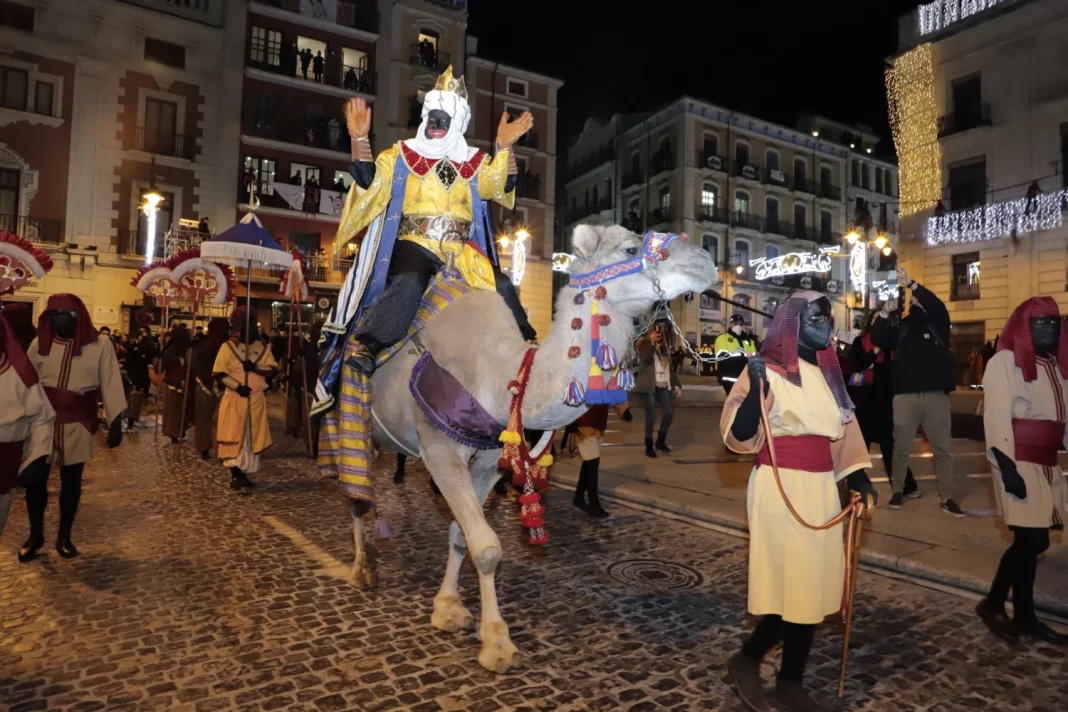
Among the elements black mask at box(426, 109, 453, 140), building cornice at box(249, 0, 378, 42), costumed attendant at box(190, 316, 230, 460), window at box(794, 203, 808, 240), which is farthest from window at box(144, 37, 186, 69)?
window at box(794, 203, 808, 240)

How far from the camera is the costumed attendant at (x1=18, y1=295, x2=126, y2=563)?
222 inches

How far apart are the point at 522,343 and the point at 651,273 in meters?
0.96

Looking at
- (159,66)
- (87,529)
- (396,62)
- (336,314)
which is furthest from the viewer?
(396,62)

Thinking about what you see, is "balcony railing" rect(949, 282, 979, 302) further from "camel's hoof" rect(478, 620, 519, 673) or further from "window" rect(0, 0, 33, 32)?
"window" rect(0, 0, 33, 32)

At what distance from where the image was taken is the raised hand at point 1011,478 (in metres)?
4.12

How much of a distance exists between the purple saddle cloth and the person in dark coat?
6301 mm

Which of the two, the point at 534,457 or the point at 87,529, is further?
the point at 87,529

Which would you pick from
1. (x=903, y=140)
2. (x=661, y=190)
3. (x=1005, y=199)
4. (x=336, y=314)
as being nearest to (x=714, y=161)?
(x=661, y=190)

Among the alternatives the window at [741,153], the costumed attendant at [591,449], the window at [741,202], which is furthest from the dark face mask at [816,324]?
the window at [741,153]

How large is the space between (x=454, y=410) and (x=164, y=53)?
101 ft

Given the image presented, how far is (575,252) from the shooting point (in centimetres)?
369

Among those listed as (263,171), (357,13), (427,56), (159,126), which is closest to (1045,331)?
(159,126)

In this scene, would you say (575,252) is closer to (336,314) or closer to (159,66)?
(336,314)

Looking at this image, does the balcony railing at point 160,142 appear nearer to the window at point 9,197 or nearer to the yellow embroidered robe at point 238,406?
the window at point 9,197
